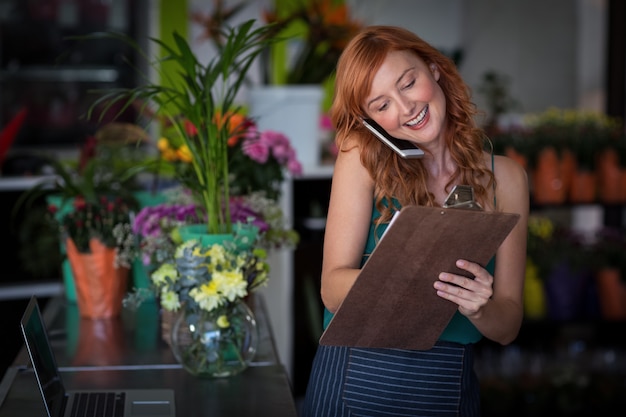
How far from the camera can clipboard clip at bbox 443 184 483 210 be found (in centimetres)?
155

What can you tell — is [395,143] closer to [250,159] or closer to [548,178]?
[250,159]

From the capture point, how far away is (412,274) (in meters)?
1.61

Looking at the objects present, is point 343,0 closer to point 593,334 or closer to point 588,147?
point 588,147

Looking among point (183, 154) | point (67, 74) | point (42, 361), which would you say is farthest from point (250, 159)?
point (67, 74)

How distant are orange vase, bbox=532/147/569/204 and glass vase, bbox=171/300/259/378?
2.52 metres

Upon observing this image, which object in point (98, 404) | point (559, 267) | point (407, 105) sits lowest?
point (559, 267)

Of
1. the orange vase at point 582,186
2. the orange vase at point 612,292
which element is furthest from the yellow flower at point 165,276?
the orange vase at point 612,292

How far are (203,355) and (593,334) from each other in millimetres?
2980

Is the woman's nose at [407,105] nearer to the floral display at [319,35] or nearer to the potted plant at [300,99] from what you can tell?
the floral display at [319,35]

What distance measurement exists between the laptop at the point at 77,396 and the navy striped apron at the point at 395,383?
337 millimetres

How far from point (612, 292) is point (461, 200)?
3.05m

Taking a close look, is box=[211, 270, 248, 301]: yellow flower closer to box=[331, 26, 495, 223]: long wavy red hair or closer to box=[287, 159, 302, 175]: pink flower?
box=[331, 26, 495, 223]: long wavy red hair

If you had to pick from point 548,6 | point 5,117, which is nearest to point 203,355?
point 5,117

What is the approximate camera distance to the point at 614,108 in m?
5.36
